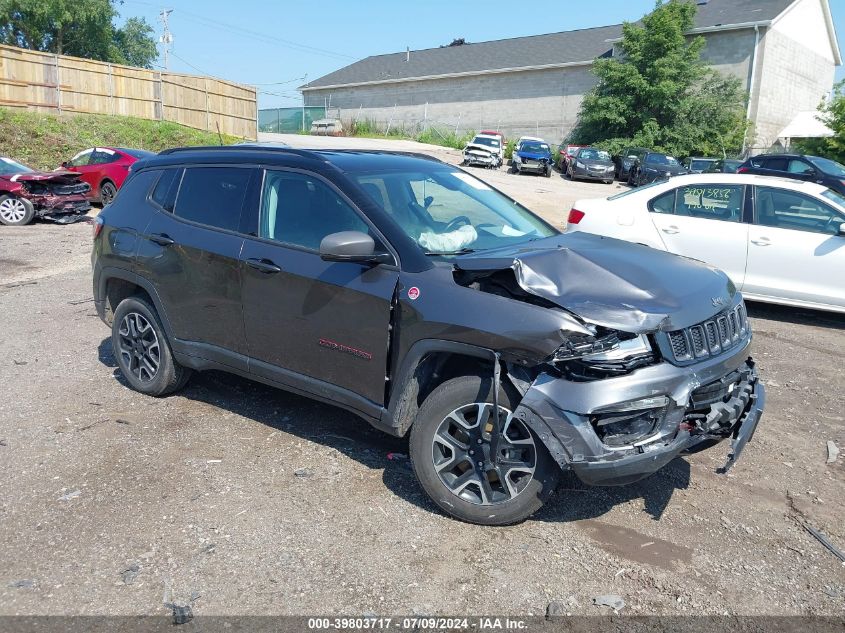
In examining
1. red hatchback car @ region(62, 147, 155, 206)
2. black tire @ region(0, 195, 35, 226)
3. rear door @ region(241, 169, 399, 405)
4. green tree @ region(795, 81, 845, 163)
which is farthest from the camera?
green tree @ region(795, 81, 845, 163)

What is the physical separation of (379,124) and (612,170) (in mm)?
27446

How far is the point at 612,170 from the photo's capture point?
32.2 meters

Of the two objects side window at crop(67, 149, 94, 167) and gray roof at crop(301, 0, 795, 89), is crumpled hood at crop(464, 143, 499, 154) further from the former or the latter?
side window at crop(67, 149, 94, 167)

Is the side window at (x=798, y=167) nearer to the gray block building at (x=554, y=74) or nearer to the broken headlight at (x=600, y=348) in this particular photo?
the gray block building at (x=554, y=74)

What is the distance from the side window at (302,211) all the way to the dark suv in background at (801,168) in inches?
648

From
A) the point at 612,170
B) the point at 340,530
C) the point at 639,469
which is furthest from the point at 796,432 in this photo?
the point at 612,170

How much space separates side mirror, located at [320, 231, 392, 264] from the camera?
4086mm

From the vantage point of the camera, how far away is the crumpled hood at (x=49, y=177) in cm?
1559

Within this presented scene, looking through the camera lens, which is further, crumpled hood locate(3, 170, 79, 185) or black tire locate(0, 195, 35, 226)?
crumpled hood locate(3, 170, 79, 185)

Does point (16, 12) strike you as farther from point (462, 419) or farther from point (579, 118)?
point (462, 419)

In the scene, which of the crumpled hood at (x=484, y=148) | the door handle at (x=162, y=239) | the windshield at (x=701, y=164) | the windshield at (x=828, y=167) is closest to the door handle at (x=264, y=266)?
the door handle at (x=162, y=239)

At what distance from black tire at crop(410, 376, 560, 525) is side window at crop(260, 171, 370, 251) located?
1.13 m

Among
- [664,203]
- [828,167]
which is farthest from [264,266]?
[828,167]

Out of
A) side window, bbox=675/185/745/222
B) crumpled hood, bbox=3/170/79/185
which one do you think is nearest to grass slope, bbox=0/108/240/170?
crumpled hood, bbox=3/170/79/185
